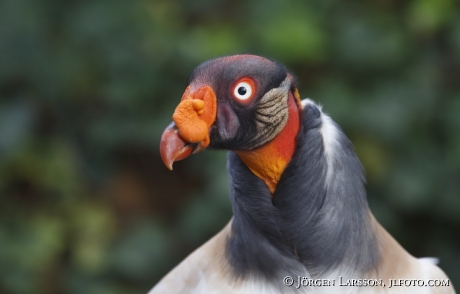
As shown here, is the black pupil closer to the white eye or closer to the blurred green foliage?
the white eye

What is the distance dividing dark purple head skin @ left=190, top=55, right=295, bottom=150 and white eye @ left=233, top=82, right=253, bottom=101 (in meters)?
0.01

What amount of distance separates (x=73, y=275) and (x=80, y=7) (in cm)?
127

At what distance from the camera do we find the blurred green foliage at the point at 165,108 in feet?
10.5

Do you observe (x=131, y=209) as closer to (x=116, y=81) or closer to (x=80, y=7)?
(x=116, y=81)

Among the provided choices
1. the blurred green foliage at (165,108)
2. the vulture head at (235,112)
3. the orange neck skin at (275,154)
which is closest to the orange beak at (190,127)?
the vulture head at (235,112)

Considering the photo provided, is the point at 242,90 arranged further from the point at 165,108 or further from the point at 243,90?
the point at 165,108

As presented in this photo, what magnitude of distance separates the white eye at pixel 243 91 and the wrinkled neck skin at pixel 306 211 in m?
0.19

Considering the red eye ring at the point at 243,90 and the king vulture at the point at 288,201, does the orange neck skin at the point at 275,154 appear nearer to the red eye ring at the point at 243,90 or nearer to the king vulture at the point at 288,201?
the king vulture at the point at 288,201

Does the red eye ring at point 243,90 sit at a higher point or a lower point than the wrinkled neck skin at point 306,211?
higher

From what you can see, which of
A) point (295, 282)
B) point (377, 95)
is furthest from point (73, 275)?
point (295, 282)

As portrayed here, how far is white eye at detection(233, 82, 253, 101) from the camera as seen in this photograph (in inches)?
55.2

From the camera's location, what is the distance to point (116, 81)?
3.33 meters

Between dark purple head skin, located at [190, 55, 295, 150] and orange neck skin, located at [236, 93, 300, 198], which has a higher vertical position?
dark purple head skin, located at [190, 55, 295, 150]

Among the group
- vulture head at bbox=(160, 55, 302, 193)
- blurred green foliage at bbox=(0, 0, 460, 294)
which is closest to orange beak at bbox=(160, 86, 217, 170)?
vulture head at bbox=(160, 55, 302, 193)
